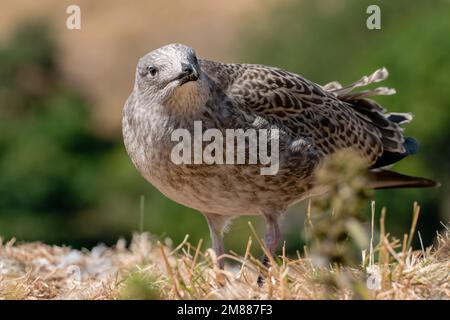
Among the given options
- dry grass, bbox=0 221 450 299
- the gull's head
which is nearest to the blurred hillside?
the gull's head

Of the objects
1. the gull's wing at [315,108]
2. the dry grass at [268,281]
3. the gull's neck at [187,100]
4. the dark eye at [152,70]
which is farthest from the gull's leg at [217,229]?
the dark eye at [152,70]

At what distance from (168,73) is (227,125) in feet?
1.93

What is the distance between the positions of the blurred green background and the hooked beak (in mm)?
41834

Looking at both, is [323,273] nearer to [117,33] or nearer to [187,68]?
[187,68]

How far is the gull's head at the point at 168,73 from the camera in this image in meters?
7.41

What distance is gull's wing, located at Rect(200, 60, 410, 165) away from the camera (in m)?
8.13

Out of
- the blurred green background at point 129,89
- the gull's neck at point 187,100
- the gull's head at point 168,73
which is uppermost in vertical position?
the gull's head at point 168,73

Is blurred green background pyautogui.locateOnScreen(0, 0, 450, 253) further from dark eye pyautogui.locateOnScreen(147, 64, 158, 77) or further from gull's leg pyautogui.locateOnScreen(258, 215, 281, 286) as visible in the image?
dark eye pyautogui.locateOnScreen(147, 64, 158, 77)

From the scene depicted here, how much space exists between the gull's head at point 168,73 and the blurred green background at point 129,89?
136 ft

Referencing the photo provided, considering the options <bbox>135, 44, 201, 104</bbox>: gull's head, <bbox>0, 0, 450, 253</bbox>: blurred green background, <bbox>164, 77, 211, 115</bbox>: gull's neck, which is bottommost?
<bbox>0, 0, 450, 253</bbox>: blurred green background

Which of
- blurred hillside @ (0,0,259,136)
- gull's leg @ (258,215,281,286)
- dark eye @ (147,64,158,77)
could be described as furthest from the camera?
blurred hillside @ (0,0,259,136)

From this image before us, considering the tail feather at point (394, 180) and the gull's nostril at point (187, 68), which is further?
the tail feather at point (394, 180)

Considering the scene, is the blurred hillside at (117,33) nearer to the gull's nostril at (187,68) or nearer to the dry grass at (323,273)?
the gull's nostril at (187,68)

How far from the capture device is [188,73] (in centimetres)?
733
